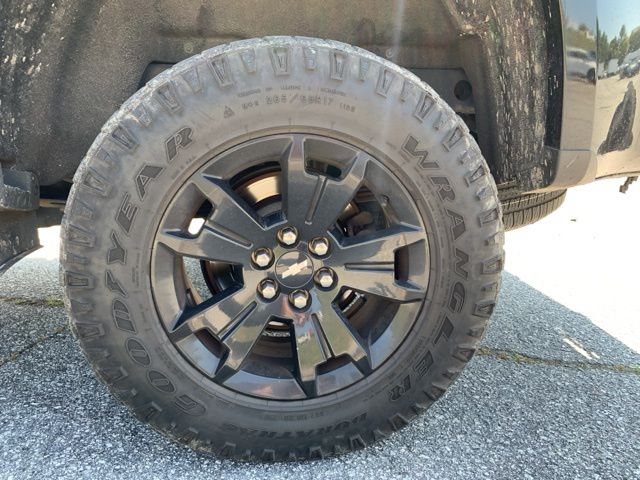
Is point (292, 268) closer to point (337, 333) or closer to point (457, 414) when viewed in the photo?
point (337, 333)

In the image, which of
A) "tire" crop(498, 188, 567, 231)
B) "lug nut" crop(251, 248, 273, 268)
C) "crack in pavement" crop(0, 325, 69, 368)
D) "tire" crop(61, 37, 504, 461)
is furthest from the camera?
"tire" crop(498, 188, 567, 231)

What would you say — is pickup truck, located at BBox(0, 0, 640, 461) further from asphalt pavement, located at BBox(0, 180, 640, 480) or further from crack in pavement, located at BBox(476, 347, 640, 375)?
crack in pavement, located at BBox(476, 347, 640, 375)

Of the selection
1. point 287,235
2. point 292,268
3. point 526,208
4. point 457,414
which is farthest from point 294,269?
point 526,208

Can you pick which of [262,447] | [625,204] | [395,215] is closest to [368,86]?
[395,215]

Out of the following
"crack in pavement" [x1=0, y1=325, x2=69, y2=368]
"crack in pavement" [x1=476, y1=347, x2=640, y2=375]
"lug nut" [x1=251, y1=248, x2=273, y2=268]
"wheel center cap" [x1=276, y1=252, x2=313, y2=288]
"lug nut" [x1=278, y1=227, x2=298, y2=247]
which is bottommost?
"crack in pavement" [x1=476, y1=347, x2=640, y2=375]

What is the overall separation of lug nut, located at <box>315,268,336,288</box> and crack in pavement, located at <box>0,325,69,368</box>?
1567 millimetres

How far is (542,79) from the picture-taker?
1645 millimetres

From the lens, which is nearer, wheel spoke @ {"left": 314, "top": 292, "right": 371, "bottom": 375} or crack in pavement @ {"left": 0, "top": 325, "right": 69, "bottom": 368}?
wheel spoke @ {"left": 314, "top": 292, "right": 371, "bottom": 375}

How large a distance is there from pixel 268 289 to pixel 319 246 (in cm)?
21

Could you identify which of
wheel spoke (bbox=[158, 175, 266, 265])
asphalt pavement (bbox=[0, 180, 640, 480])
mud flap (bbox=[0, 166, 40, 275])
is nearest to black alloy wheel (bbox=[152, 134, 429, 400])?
wheel spoke (bbox=[158, 175, 266, 265])

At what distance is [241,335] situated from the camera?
60.2 inches

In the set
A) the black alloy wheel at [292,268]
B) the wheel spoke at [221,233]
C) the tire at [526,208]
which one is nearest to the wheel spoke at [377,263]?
the black alloy wheel at [292,268]

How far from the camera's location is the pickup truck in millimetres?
1418

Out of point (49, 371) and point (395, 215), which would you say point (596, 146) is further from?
point (49, 371)
